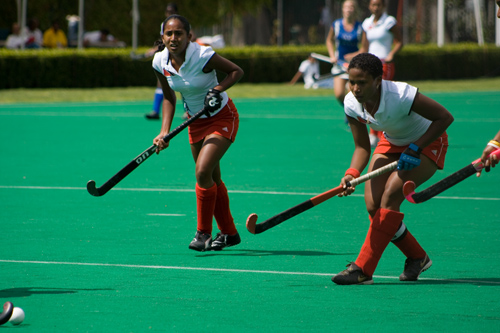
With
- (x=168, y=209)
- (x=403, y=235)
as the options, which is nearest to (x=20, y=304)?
(x=403, y=235)

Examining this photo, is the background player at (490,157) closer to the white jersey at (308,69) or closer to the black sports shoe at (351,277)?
the black sports shoe at (351,277)

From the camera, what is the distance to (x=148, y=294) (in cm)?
532

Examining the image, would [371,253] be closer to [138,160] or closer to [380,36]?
[138,160]

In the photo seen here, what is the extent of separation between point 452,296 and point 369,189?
0.87m

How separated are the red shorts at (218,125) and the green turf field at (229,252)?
0.84 meters

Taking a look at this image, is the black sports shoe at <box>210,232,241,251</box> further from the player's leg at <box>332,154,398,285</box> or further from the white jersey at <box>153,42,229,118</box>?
the player's leg at <box>332,154,398,285</box>

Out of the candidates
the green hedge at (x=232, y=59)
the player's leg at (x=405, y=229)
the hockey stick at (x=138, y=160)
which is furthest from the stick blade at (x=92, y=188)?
the green hedge at (x=232, y=59)

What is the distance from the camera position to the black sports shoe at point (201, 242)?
6.64 meters

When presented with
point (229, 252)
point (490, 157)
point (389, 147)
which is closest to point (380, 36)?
point (229, 252)

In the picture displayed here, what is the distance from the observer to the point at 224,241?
6.82m

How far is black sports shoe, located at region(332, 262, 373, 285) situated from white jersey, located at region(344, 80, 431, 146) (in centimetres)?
84

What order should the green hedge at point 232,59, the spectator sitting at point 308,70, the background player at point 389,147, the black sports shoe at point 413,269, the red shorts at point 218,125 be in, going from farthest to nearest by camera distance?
the spectator sitting at point 308,70 < the green hedge at point 232,59 < the red shorts at point 218,125 < the black sports shoe at point 413,269 < the background player at point 389,147

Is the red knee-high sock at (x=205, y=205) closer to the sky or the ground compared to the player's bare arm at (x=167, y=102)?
closer to the ground

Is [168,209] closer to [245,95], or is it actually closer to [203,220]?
[203,220]
